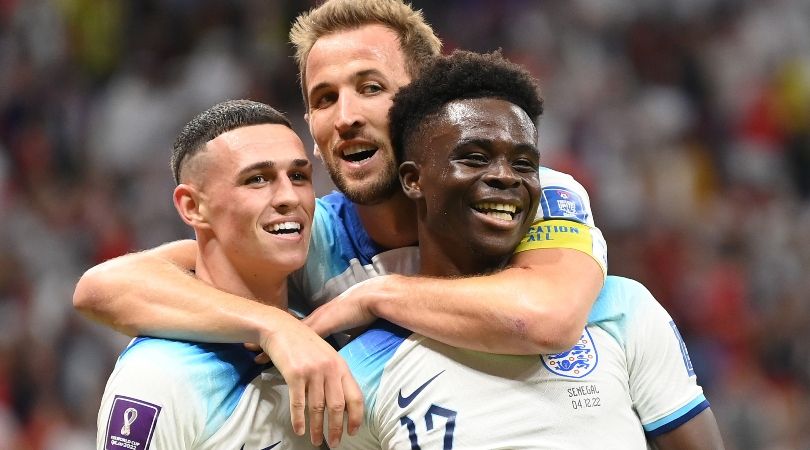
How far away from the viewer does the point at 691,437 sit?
3.14m

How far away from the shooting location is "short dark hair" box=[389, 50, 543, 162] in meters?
3.23

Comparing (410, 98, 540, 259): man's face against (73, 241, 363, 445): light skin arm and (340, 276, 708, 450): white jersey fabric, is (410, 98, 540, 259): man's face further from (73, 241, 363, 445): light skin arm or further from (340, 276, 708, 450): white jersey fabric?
(73, 241, 363, 445): light skin arm

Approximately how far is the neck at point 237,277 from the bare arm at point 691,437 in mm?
1219

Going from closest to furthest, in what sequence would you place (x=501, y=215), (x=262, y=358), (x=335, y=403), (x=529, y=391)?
(x=335, y=403)
(x=529, y=391)
(x=501, y=215)
(x=262, y=358)

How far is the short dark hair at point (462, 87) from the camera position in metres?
3.23

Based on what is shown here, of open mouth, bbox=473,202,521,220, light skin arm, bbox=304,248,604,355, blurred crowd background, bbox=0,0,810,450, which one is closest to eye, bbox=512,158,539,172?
open mouth, bbox=473,202,521,220

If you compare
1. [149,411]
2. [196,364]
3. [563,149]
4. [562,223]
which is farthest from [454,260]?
[563,149]

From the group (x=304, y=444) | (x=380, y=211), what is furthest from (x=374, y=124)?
(x=304, y=444)

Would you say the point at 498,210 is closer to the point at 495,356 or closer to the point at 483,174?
the point at 483,174

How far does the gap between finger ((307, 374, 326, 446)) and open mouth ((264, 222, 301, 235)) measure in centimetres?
57

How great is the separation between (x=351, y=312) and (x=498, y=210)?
1.66 ft

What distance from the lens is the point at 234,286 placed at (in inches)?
135

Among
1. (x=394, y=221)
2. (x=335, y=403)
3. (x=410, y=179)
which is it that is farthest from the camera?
(x=394, y=221)

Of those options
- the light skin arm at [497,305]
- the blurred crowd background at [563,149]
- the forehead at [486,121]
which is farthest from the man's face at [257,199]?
the blurred crowd background at [563,149]
